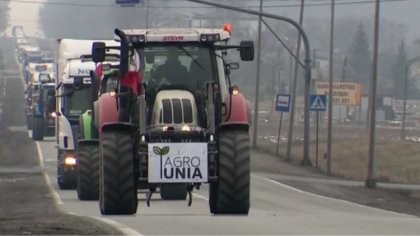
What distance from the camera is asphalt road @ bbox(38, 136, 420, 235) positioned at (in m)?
21.3

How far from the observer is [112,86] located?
2086 centimetres

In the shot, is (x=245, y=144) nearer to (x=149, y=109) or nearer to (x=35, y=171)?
(x=149, y=109)

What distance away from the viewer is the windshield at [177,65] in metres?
18.0

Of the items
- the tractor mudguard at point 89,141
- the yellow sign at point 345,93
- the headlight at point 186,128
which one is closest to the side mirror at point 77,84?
the tractor mudguard at point 89,141

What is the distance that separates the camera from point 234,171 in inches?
683

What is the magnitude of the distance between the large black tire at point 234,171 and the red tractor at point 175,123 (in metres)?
0.01

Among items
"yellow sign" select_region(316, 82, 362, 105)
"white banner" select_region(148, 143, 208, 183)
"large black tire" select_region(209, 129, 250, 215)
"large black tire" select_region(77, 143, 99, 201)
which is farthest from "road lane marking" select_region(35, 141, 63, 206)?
"yellow sign" select_region(316, 82, 362, 105)

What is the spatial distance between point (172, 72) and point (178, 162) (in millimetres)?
1643

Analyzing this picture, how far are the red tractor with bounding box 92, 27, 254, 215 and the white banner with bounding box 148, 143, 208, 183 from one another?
1cm

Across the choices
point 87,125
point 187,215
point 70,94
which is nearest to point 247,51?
point 187,215

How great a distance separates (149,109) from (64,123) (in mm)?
15493

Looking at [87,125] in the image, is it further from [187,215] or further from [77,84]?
[77,84]

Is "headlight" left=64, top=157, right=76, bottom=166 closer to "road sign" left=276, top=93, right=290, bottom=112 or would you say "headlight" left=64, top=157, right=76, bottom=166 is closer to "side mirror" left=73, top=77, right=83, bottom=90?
"side mirror" left=73, top=77, right=83, bottom=90

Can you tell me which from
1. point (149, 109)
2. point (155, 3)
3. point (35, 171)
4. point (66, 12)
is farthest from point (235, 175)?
point (66, 12)
